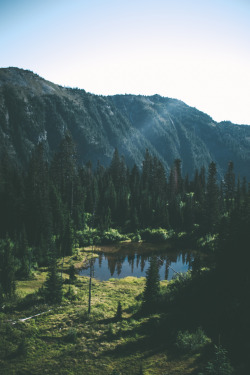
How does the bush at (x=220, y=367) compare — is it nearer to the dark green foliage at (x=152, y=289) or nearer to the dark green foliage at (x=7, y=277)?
the dark green foliage at (x=152, y=289)

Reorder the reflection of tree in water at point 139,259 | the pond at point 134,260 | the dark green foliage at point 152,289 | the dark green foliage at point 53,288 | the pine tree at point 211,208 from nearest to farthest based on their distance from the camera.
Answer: the dark green foliage at point 152,289 → the dark green foliage at point 53,288 → the pond at point 134,260 → the reflection of tree in water at point 139,259 → the pine tree at point 211,208

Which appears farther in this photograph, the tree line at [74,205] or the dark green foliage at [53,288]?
the tree line at [74,205]

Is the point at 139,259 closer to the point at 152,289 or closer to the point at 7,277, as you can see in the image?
the point at 152,289

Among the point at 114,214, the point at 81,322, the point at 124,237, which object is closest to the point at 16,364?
the point at 81,322

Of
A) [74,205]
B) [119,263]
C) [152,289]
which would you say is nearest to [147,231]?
[119,263]

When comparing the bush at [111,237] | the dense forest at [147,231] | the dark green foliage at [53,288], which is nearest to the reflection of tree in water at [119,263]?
the dense forest at [147,231]

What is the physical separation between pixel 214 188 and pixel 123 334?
190ft

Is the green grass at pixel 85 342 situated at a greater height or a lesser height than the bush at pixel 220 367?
lesser

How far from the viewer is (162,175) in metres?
91.4

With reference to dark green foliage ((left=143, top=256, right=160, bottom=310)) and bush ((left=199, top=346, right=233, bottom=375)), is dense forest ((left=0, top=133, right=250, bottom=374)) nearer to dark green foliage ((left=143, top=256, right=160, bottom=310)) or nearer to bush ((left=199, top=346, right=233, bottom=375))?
dark green foliage ((left=143, top=256, right=160, bottom=310))

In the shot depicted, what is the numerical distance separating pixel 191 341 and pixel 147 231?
49.5m

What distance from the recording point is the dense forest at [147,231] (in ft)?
78.3

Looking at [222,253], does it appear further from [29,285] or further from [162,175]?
[162,175]

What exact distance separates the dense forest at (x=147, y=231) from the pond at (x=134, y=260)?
495 cm
